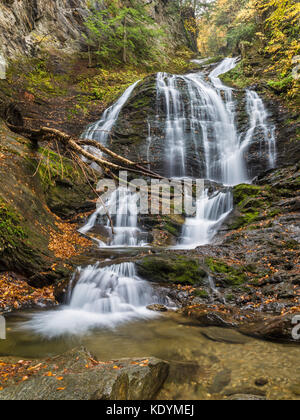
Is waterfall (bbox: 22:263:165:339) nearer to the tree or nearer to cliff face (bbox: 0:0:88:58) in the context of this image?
cliff face (bbox: 0:0:88:58)

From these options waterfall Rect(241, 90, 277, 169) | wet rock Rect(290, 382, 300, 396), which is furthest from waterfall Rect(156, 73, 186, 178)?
wet rock Rect(290, 382, 300, 396)

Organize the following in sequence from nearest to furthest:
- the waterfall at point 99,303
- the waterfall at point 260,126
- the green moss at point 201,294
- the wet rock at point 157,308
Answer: the waterfall at point 99,303
the wet rock at point 157,308
the green moss at point 201,294
the waterfall at point 260,126

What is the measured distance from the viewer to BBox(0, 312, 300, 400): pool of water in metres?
2.51

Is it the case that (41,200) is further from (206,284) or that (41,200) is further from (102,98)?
(102,98)

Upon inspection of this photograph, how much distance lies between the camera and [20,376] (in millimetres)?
2246

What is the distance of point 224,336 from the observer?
3771 millimetres

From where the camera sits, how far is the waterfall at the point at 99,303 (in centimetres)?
427

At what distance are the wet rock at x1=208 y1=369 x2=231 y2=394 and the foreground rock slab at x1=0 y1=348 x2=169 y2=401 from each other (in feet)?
1.67

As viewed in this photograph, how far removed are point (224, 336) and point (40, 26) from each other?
21.5 m

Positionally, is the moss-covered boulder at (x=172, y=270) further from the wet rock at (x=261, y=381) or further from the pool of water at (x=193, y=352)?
the wet rock at (x=261, y=381)

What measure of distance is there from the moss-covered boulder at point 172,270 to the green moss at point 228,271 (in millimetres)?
310

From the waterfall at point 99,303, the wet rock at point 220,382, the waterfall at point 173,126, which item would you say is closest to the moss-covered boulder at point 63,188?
the waterfall at point 99,303

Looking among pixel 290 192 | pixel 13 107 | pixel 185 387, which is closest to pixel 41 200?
pixel 13 107
